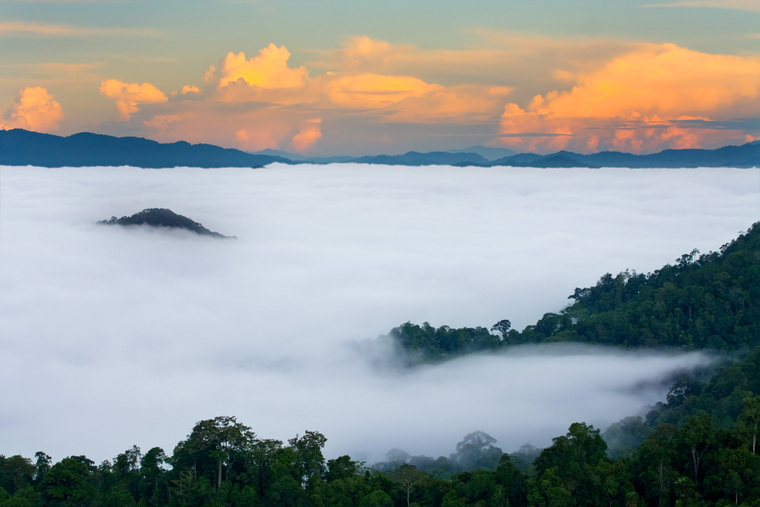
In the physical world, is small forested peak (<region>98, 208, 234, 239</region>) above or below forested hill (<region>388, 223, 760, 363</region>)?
above

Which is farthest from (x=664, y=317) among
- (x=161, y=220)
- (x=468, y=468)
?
(x=161, y=220)

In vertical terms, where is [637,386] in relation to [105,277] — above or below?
below

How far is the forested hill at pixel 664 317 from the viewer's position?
5344 cm

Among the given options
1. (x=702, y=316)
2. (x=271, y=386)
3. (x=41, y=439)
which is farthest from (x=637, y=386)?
(x=41, y=439)

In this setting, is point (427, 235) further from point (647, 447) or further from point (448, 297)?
point (647, 447)

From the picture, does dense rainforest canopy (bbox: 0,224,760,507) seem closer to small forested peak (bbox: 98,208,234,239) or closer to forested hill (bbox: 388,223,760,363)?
forested hill (bbox: 388,223,760,363)

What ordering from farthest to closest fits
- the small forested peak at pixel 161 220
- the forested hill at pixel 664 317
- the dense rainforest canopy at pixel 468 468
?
the small forested peak at pixel 161 220 < the forested hill at pixel 664 317 < the dense rainforest canopy at pixel 468 468

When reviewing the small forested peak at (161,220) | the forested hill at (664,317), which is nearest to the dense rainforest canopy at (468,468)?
the forested hill at (664,317)

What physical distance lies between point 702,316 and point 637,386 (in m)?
8.48

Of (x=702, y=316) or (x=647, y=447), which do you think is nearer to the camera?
(x=647, y=447)

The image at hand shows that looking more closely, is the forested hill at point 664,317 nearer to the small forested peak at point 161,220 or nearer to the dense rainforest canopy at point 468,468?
the dense rainforest canopy at point 468,468

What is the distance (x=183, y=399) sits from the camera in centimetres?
6725

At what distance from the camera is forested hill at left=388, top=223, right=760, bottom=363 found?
5344cm

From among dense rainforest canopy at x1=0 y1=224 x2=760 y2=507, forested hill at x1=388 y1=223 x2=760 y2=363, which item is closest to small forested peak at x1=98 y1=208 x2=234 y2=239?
forested hill at x1=388 y1=223 x2=760 y2=363
